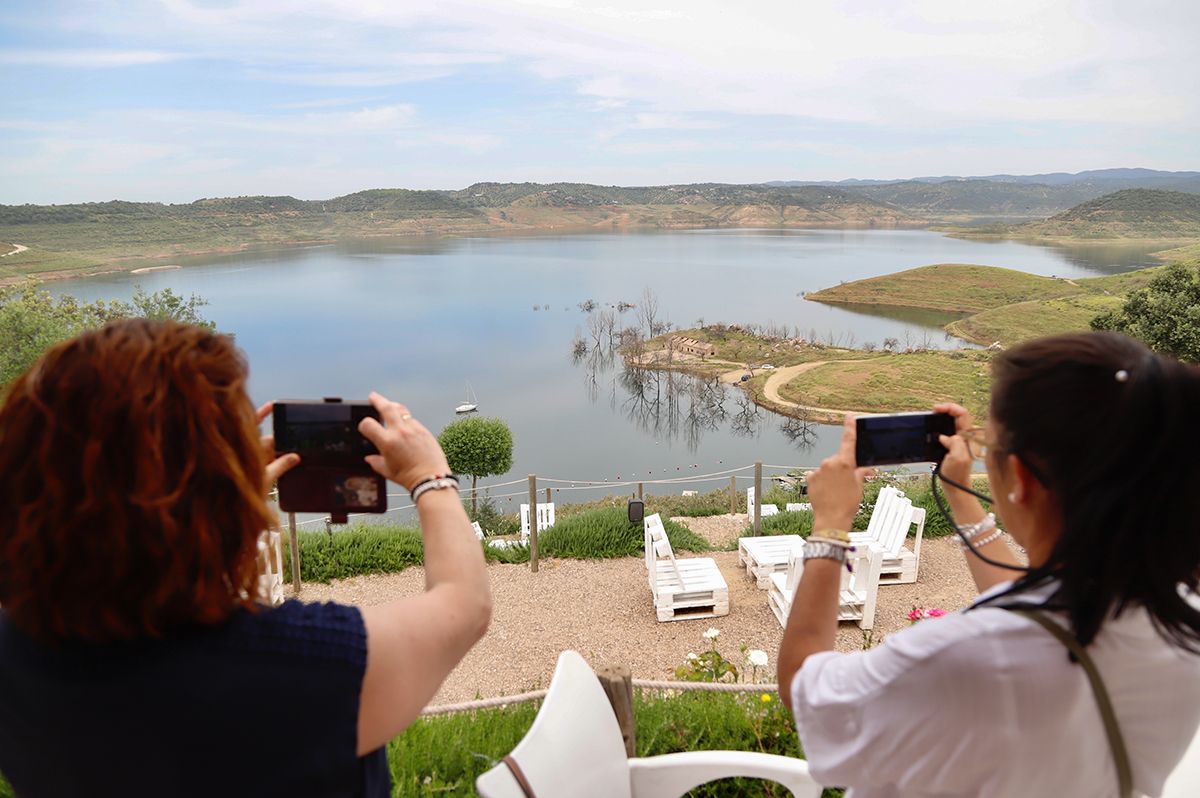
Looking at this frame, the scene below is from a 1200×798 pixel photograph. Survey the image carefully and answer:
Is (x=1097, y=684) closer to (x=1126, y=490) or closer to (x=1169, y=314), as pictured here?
(x=1126, y=490)

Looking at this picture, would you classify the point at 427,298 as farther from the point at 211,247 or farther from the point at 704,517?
the point at 704,517

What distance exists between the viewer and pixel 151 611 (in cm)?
70

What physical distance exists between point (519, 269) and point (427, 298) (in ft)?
84.6

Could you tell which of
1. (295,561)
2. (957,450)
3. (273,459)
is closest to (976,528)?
(957,450)

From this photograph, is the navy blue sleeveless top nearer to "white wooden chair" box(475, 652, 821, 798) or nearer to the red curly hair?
the red curly hair

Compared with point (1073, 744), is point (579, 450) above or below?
below

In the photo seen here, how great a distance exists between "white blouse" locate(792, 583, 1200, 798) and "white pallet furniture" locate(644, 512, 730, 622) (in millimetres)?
5712

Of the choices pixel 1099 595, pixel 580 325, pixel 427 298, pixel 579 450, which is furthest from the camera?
pixel 427 298

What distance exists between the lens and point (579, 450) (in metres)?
29.6

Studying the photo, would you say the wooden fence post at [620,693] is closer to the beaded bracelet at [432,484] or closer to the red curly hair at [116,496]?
the beaded bracelet at [432,484]

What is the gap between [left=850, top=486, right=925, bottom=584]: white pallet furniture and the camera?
22.3 feet

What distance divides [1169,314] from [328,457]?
77.1ft

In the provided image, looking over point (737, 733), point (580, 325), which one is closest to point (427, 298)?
point (580, 325)

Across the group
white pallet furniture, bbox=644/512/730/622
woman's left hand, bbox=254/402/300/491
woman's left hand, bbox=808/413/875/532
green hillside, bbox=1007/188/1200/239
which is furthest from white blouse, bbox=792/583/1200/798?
green hillside, bbox=1007/188/1200/239
